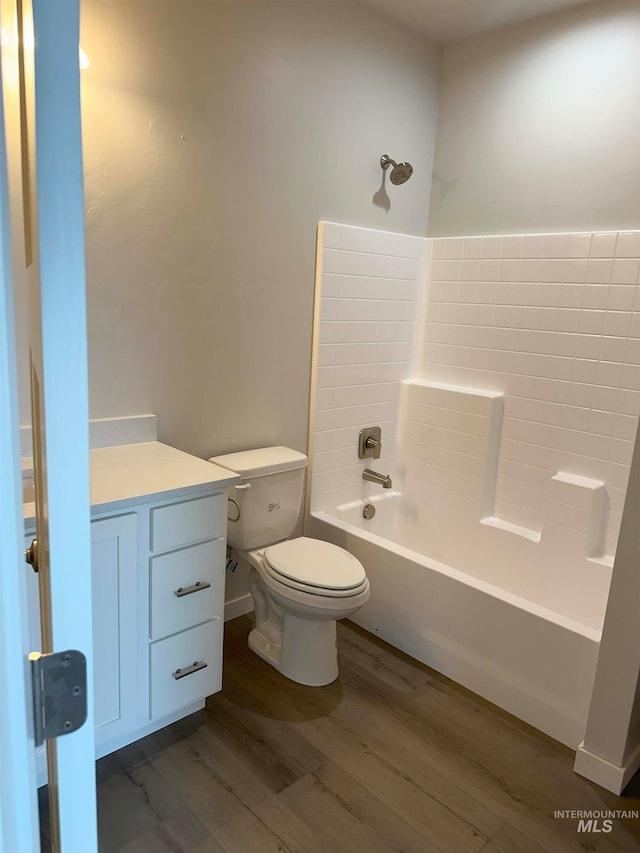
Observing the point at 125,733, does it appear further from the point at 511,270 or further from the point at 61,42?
the point at 511,270

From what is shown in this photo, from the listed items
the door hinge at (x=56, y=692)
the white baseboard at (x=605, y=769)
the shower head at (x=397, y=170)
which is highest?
the shower head at (x=397, y=170)

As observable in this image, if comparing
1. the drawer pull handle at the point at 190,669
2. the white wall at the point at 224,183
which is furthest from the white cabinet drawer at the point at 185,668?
the white wall at the point at 224,183

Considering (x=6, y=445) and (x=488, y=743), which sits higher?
(x=6, y=445)

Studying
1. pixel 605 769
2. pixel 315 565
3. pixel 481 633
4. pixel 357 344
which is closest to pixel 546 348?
pixel 357 344

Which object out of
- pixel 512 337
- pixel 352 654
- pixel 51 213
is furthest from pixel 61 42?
pixel 512 337

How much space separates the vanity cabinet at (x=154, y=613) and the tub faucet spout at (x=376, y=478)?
1244 millimetres

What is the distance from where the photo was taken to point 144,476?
186 centimetres

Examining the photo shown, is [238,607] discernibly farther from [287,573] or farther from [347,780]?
[347,780]

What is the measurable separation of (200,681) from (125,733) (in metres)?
0.27

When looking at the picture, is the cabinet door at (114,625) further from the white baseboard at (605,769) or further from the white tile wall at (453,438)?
the white tile wall at (453,438)

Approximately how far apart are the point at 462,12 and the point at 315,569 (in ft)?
8.03

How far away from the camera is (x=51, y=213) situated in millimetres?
513

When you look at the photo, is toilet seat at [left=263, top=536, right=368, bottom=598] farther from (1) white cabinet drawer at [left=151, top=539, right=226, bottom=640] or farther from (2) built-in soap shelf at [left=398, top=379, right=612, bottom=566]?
(2) built-in soap shelf at [left=398, top=379, right=612, bottom=566]

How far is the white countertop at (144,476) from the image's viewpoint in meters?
1.68
